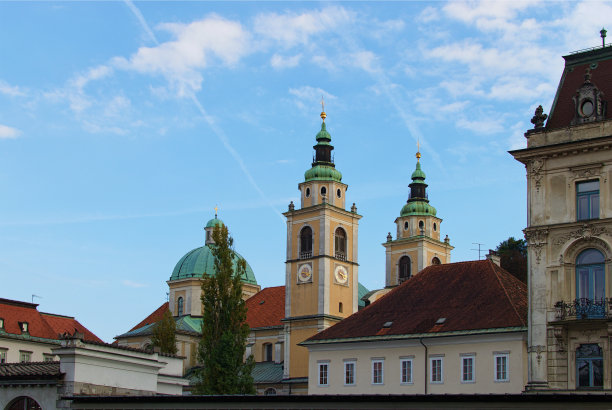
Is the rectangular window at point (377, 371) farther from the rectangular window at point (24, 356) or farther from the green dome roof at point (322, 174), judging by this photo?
the rectangular window at point (24, 356)

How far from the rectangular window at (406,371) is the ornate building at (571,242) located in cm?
1393

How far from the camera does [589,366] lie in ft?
132

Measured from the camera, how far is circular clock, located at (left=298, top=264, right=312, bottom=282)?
8520cm

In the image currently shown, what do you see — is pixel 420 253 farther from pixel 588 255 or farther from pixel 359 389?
pixel 588 255

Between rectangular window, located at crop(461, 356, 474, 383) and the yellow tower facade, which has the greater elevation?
the yellow tower facade

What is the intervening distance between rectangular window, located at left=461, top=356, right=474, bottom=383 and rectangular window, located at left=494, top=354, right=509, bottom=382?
1521mm

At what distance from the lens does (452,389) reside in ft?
173

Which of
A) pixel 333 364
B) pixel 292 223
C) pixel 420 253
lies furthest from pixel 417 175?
pixel 333 364

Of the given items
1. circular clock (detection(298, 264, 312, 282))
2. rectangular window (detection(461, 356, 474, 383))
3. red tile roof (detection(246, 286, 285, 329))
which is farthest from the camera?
red tile roof (detection(246, 286, 285, 329))

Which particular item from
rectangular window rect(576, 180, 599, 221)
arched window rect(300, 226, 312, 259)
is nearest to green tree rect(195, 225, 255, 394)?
rectangular window rect(576, 180, 599, 221)

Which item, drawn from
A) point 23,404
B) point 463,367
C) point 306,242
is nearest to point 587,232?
point 463,367

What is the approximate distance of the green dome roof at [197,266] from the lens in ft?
357

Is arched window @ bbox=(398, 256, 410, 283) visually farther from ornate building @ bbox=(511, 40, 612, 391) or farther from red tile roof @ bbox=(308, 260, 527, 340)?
ornate building @ bbox=(511, 40, 612, 391)

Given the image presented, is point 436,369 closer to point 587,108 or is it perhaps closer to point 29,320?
point 587,108
